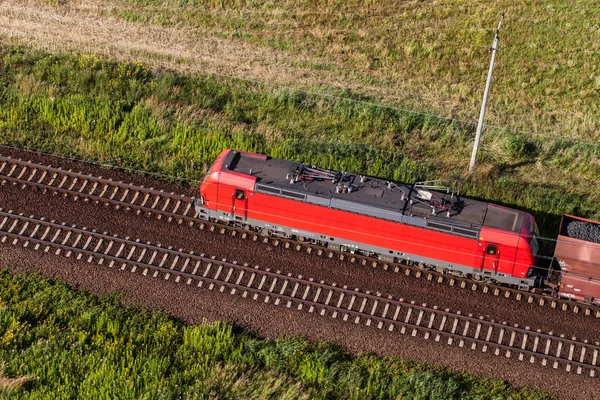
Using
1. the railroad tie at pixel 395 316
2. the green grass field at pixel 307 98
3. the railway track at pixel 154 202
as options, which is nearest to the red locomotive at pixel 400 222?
the railway track at pixel 154 202

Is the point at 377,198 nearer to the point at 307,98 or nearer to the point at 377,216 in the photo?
the point at 377,216

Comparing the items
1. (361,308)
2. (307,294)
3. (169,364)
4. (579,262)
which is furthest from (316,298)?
(579,262)

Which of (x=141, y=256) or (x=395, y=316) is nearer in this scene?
(x=395, y=316)

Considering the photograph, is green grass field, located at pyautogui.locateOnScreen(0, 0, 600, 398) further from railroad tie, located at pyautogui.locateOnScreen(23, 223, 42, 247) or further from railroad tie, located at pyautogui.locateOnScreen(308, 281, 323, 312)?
railroad tie, located at pyautogui.locateOnScreen(23, 223, 42, 247)

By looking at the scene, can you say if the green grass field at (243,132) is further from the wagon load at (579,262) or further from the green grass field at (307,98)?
the wagon load at (579,262)

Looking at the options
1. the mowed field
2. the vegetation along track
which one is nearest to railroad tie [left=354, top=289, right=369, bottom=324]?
the vegetation along track

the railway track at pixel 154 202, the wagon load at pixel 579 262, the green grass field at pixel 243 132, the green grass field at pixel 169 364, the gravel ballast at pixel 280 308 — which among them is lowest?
the green grass field at pixel 169 364

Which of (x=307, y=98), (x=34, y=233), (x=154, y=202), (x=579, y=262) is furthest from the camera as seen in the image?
(x=307, y=98)
